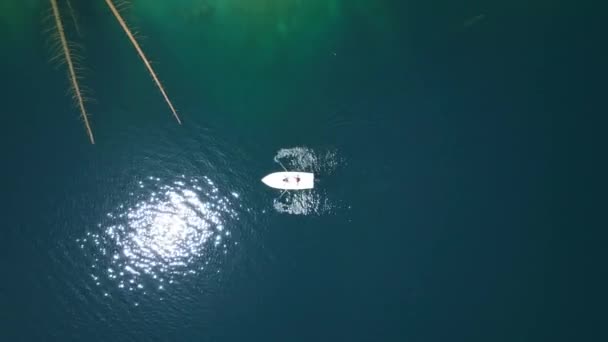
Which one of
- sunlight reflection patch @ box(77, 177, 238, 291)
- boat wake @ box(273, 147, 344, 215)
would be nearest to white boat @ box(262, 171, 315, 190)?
boat wake @ box(273, 147, 344, 215)

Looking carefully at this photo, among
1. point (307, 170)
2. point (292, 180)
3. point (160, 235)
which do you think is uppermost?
point (307, 170)

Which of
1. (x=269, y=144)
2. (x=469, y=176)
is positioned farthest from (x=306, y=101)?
(x=469, y=176)

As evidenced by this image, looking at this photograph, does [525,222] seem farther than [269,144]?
No

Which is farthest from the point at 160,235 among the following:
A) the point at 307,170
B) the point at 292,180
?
the point at 307,170

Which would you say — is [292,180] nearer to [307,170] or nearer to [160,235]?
[307,170]

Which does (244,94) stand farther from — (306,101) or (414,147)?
(414,147)

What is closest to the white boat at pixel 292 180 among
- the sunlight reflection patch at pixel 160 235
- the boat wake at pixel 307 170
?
the boat wake at pixel 307 170
